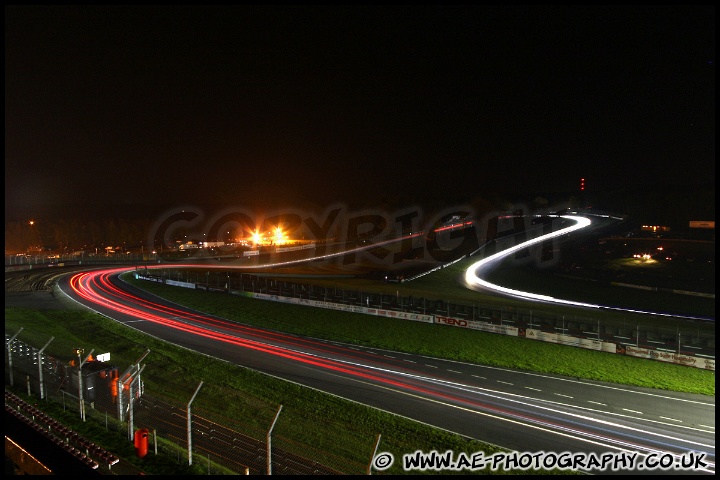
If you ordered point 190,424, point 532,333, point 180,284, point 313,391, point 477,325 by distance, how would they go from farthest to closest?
point 180,284
point 477,325
point 532,333
point 313,391
point 190,424

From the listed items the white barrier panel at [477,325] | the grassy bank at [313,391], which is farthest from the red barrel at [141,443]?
the white barrier panel at [477,325]

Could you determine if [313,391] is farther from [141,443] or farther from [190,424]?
[141,443]

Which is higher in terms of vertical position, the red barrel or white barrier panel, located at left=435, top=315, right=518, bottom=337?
the red barrel

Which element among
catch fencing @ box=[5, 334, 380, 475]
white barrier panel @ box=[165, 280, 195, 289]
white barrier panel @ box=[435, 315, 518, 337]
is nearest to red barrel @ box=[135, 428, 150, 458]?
catch fencing @ box=[5, 334, 380, 475]

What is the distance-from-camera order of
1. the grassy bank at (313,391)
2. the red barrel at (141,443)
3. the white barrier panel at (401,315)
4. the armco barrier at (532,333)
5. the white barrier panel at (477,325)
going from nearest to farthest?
the red barrel at (141,443), the grassy bank at (313,391), the armco barrier at (532,333), the white barrier panel at (477,325), the white barrier panel at (401,315)

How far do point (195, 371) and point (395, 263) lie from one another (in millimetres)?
47761

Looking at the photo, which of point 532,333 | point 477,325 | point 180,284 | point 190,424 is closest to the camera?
point 190,424

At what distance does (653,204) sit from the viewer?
134m

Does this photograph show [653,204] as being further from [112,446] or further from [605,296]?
[112,446]

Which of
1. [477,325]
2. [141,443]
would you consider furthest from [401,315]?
[141,443]

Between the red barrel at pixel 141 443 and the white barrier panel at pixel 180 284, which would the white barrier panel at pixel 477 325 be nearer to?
the red barrel at pixel 141 443

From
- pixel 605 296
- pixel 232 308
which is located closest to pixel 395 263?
pixel 605 296

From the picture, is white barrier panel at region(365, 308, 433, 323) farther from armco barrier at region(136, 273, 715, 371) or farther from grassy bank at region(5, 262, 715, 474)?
grassy bank at region(5, 262, 715, 474)

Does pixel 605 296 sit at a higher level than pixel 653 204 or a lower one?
lower
